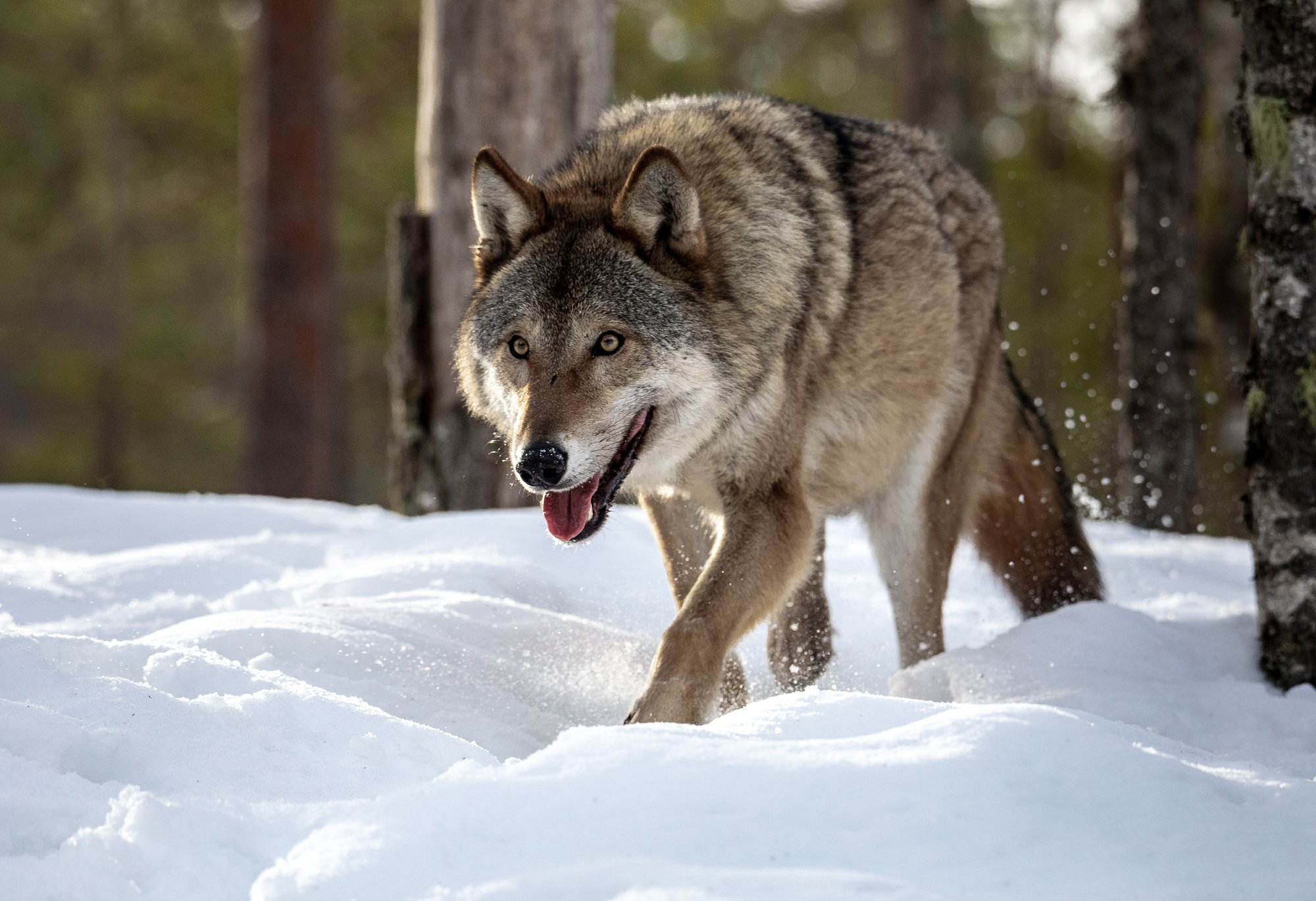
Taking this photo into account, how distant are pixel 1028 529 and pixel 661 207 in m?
2.32

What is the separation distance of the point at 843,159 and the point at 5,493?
5168 mm

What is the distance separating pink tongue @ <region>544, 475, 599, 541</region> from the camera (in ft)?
12.0

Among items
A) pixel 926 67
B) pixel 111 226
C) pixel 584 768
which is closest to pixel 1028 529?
pixel 584 768

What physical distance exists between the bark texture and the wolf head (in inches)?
110

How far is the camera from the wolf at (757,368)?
374 centimetres

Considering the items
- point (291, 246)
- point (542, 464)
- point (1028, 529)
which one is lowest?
point (291, 246)

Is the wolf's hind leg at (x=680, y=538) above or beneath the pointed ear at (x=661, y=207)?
beneath

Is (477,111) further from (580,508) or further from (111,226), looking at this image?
(111,226)

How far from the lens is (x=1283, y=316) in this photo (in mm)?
4133

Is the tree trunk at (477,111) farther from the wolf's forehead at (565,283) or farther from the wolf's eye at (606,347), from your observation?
the wolf's eye at (606,347)

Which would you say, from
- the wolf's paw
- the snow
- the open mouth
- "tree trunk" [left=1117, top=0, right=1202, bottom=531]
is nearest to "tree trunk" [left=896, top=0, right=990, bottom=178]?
"tree trunk" [left=1117, top=0, right=1202, bottom=531]

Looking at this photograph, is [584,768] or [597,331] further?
[597,331]

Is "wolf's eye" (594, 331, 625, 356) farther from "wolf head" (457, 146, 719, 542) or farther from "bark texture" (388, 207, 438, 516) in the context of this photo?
"bark texture" (388, 207, 438, 516)

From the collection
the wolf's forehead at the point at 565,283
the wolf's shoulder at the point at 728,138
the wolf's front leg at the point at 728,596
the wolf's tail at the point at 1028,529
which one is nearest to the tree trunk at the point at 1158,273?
the wolf's tail at the point at 1028,529
